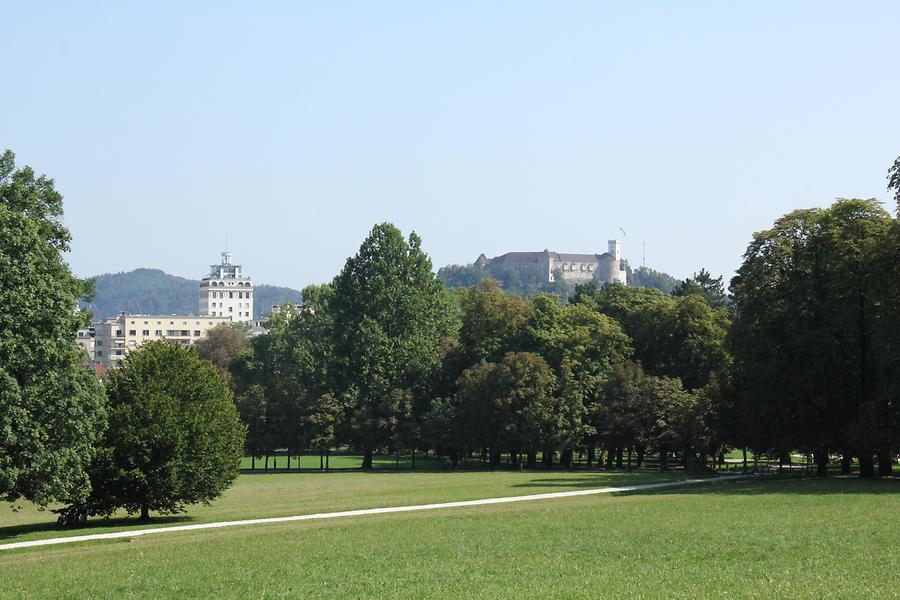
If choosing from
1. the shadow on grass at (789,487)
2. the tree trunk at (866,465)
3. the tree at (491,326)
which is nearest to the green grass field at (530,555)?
the shadow on grass at (789,487)

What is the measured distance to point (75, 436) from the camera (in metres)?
41.6

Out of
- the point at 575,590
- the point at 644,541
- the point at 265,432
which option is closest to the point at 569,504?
the point at 644,541

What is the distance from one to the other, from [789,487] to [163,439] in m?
29.1

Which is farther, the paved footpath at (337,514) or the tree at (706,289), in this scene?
the tree at (706,289)

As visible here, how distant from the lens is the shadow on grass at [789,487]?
5025cm

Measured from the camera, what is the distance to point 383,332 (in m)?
96.9

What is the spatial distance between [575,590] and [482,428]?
216 ft

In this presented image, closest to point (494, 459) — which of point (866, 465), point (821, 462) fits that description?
point (821, 462)

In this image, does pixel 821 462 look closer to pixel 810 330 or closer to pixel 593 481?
pixel 810 330

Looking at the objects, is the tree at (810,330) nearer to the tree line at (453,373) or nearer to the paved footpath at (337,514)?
the tree line at (453,373)

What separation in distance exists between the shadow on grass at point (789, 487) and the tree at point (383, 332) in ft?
125

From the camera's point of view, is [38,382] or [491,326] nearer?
[38,382]

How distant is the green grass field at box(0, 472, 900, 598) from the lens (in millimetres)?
24359

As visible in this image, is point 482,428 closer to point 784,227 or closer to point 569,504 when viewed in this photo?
point 784,227
